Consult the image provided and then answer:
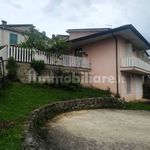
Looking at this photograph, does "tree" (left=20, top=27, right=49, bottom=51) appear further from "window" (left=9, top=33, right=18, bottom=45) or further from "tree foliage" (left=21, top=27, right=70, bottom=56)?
"window" (left=9, top=33, right=18, bottom=45)

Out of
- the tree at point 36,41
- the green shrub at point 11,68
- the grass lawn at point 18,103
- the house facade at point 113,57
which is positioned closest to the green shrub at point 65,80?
the grass lawn at point 18,103

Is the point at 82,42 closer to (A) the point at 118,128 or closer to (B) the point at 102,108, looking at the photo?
(B) the point at 102,108

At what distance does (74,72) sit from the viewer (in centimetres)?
2303

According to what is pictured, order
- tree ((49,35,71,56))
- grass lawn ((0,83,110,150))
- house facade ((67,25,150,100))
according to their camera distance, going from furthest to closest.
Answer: house facade ((67,25,150,100))
tree ((49,35,71,56))
grass lawn ((0,83,110,150))

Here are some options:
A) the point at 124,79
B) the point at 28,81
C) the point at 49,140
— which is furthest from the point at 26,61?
the point at 49,140

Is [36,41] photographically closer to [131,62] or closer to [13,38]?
[131,62]

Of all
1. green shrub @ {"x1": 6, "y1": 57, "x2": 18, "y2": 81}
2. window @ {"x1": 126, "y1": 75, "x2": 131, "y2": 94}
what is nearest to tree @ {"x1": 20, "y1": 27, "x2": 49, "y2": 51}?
green shrub @ {"x1": 6, "y1": 57, "x2": 18, "y2": 81}

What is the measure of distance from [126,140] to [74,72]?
13.9m

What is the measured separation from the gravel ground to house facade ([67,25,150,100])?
9810 mm

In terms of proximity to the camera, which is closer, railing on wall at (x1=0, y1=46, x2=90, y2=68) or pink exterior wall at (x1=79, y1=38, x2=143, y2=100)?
railing on wall at (x1=0, y1=46, x2=90, y2=68)

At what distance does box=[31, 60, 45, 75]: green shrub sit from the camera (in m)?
19.4

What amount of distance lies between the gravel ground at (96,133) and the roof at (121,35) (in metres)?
9.92

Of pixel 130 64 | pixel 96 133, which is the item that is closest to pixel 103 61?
pixel 130 64

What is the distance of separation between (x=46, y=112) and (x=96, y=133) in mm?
3090
